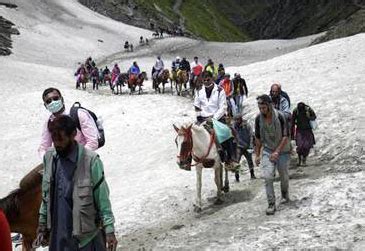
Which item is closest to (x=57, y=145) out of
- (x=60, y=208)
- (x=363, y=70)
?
(x=60, y=208)

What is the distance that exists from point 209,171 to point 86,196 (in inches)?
475

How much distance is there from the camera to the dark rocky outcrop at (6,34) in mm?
56750

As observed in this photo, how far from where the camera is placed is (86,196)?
258 inches

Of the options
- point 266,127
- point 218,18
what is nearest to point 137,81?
point 266,127

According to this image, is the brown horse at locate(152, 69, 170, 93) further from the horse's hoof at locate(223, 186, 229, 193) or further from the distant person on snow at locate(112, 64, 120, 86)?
the horse's hoof at locate(223, 186, 229, 193)

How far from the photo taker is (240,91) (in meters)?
25.0

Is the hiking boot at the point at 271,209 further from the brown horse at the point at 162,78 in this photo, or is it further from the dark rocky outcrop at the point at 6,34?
the dark rocky outcrop at the point at 6,34

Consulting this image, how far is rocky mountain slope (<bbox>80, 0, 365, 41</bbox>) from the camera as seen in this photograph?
103 meters

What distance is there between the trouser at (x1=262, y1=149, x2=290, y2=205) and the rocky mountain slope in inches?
3474

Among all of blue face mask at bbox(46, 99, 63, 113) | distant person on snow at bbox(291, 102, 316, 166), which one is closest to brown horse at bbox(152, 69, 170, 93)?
distant person on snow at bbox(291, 102, 316, 166)

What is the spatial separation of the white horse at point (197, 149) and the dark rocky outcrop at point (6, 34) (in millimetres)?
44696

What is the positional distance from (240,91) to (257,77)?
7.53m

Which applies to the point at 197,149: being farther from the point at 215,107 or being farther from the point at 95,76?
the point at 95,76

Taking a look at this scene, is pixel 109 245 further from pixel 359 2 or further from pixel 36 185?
pixel 359 2
